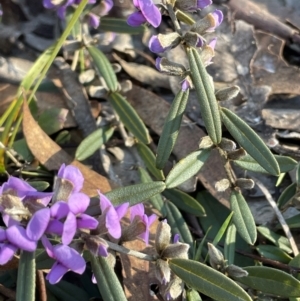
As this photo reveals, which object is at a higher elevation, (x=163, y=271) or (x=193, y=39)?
(x=193, y=39)

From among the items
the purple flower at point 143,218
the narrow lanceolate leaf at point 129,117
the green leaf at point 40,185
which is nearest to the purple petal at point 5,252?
the purple flower at point 143,218

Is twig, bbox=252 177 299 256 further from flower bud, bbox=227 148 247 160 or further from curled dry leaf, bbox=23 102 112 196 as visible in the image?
curled dry leaf, bbox=23 102 112 196

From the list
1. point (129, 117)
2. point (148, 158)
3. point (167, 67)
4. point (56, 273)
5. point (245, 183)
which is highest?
point (167, 67)

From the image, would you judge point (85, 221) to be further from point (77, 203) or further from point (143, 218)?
point (143, 218)

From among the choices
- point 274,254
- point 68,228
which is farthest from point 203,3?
point 274,254

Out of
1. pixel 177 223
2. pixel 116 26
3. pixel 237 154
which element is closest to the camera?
pixel 237 154

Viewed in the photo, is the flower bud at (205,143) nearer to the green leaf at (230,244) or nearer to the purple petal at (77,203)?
the green leaf at (230,244)

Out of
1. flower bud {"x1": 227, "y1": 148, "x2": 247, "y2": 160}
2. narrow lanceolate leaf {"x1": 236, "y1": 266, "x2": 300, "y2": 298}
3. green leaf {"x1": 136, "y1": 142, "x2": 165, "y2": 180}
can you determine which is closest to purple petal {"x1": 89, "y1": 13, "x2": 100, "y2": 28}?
green leaf {"x1": 136, "y1": 142, "x2": 165, "y2": 180}
